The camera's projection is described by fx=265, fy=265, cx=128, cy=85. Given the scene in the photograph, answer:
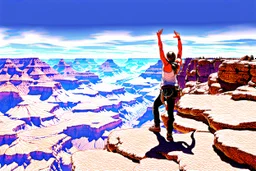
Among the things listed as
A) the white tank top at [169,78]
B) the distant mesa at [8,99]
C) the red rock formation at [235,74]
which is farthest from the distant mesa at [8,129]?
the white tank top at [169,78]

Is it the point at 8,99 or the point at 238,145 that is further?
the point at 8,99

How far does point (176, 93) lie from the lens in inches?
343

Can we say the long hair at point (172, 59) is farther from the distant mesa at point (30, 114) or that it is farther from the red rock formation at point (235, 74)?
the distant mesa at point (30, 114)

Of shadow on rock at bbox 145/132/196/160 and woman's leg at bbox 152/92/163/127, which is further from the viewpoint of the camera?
woman's leg at bbox 152/92/163/127

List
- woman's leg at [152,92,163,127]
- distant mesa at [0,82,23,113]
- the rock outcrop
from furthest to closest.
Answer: distant mesa at [0,82,23,113]
woman's leg at [152,92,163,127]
the rock outcrop

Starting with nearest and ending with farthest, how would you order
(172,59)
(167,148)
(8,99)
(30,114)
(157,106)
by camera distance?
(172,59) < (167,148) < (157,106) < (30,114) < (8,99)

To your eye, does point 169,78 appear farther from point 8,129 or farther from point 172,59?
point 8,129

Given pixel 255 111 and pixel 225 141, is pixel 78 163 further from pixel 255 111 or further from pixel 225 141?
pixel 255 111

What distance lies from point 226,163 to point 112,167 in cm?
333

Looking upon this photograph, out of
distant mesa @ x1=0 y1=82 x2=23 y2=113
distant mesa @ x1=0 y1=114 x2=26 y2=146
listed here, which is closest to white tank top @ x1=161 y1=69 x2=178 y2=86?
distant mesa @ x1=0 y1=114 x2=26 y2=146

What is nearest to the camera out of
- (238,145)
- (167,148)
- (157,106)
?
(238,145)

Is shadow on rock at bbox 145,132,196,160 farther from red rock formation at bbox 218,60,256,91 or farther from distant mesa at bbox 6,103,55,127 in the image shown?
distant mesa at bbox 6,103,55,127

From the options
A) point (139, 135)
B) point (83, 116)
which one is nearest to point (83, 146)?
point (83, 116)

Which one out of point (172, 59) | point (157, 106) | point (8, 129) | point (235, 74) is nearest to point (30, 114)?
point (8, 129)
